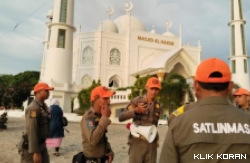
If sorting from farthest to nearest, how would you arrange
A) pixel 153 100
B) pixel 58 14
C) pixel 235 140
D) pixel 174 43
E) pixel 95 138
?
pixel 174 43 → pixel 58 14 → pixel 153 100 → pixel 95 138 → pixel 235 140

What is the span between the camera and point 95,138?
7.73 ft

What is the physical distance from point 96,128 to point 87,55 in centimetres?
2440

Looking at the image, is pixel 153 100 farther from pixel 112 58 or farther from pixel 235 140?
pixel 112 58

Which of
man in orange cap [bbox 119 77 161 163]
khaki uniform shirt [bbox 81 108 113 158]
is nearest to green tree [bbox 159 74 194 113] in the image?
man in orange cap [bbox 119 77 161 163]

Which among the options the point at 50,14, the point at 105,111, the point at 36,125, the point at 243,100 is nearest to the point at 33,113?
the point at 36,125

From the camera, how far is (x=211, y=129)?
1208mm

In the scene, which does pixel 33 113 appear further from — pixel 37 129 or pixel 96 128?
pixel 96 128

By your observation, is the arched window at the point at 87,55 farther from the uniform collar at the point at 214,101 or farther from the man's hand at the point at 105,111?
the uniform collar at the point at 214,101

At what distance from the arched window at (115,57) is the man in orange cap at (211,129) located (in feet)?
82.0

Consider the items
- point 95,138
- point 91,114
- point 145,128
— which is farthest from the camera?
point 145,128

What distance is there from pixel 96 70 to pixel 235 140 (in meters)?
24.3

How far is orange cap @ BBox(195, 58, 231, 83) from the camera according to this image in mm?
1317

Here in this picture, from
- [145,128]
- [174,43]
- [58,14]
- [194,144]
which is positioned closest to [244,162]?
[194,144]

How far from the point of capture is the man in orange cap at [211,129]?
1194 mm
